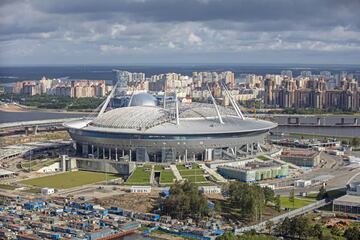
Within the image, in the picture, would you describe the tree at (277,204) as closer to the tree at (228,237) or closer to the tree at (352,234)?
the tree at (352,234)

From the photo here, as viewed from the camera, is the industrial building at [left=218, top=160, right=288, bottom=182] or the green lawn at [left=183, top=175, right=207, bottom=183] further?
the industrial building at [left=218, top=160, right=288, bottom=182]

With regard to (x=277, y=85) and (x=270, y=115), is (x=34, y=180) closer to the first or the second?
(x=270, y=115)

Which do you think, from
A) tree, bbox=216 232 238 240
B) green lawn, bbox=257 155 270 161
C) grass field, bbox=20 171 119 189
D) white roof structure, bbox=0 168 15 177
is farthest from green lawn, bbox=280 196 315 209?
white roof structure, bbox=0 168 15 177

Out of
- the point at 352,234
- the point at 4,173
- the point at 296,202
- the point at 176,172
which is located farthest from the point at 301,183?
the point at 4,173

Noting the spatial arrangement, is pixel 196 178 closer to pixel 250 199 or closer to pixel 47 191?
pixel 250 199

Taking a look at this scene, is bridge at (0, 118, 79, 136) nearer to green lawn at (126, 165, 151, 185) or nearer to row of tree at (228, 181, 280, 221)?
green lawn at (126, 165, 151, 185)

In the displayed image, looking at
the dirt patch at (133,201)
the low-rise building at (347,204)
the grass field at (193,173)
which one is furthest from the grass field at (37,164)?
the low-rise building at (347,204)
